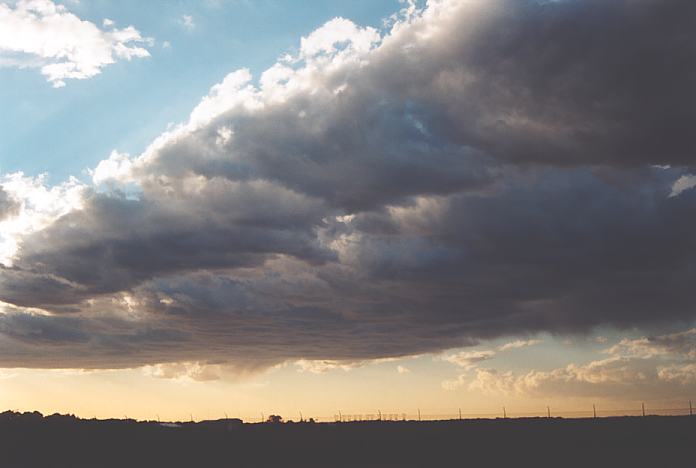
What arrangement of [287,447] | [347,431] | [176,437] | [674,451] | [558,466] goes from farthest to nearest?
[347,431], [176,437], [287,447], [674,451], [558,466]

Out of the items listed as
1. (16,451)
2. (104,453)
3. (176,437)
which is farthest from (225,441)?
(16,451)

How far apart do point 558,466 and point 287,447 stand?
45.6 m

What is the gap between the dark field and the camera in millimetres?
113562

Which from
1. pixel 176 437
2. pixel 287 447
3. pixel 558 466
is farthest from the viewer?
pixel 176 437

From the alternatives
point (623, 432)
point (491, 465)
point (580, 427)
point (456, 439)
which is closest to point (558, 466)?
point (491, 465)

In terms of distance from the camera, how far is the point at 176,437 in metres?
142

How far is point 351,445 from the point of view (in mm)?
133500

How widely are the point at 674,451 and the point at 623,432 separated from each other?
27.1m

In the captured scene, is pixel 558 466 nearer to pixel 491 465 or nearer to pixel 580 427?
pixel 491 465

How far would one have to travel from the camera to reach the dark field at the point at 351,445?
114 m

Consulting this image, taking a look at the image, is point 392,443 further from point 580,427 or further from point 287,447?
point 580,427

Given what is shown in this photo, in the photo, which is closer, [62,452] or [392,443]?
[62,452]

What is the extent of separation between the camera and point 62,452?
124 m

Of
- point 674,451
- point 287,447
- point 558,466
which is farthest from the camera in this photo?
point 287,447
